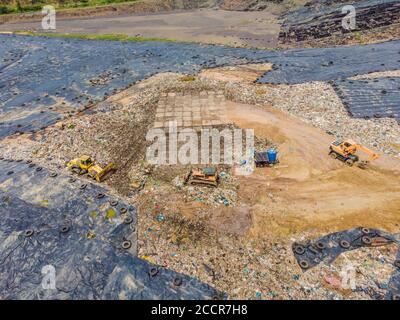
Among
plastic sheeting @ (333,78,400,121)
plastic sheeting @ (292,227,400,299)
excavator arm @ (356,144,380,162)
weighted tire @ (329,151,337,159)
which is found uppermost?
plastic sheeting @ (333,78,400,121)

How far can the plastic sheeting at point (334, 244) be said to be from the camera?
384 inches

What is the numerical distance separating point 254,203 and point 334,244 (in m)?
3.45

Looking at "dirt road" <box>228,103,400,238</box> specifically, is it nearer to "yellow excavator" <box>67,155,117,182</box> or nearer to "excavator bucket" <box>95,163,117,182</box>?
"excavator bucket" <box>95,163,117,182</box>

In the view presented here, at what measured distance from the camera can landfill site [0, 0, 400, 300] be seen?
9.35 metres

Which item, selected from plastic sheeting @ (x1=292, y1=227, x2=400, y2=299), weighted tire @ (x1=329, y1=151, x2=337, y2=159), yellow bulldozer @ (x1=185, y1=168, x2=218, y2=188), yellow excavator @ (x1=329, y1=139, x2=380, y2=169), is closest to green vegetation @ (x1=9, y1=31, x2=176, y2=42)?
yellow bulldozer @ (x1=185, y1=168, x2=218, y2=188)

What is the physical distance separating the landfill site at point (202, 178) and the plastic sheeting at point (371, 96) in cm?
12

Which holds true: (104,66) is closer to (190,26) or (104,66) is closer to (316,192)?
(190,26)

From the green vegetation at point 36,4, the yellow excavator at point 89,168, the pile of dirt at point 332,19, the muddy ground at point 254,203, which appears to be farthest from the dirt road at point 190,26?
the yellow excavator at point 89,168

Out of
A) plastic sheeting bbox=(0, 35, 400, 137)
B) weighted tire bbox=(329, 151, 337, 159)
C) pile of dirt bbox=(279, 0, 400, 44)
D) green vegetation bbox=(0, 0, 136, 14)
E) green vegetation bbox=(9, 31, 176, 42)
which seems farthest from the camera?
green vegetation bbox=(0, 0, 136, 14)

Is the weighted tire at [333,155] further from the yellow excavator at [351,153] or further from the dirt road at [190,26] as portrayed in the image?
the dirt road at [190,26]

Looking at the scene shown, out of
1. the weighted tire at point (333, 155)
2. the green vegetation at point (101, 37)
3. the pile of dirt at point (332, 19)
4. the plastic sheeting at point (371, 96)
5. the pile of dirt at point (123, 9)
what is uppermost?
the pile of dirt at point (123, 9)

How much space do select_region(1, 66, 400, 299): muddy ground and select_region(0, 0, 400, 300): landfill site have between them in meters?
0.06

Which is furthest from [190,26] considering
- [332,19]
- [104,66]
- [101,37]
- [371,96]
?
[371,96]
